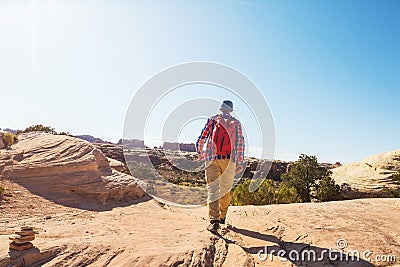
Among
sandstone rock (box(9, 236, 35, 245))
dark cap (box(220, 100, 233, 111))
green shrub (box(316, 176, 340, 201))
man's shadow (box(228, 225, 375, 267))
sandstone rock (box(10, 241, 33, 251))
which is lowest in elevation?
man's shadow (box(228, 225, 375, 267))

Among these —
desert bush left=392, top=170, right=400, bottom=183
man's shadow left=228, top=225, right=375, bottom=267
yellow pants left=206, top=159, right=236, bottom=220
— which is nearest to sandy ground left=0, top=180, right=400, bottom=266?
man's shadow left=228, top=225, right=375, bottom=267

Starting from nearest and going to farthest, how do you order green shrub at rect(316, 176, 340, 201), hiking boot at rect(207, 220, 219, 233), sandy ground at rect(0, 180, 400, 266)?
sandy ground at rect(0, 180, 400, 266), hiking boot at rect(207, 220, 219, 233), green shrub at rect(316, 176, 340, 201)

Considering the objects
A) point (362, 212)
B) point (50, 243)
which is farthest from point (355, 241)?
point (50, 243)

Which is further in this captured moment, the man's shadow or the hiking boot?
the hiking boot

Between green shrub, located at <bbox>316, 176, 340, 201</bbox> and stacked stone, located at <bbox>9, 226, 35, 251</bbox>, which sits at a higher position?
green shrub, located at <bbox>316, 176, 340, 201</bbox>

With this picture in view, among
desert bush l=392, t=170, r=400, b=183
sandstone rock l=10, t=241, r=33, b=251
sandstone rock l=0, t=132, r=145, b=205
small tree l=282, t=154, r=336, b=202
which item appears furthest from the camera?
small tree l=282, t=154, r=336, b=202

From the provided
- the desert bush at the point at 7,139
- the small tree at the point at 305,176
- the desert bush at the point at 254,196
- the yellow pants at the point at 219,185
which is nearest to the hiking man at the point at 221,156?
the yellow pants at the point at 219,185

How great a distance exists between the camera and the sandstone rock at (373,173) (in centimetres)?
1881

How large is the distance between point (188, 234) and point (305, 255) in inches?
73.3

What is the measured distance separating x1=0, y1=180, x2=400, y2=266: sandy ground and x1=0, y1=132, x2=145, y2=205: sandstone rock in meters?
0.44

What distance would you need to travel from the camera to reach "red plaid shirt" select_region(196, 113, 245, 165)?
5682mm

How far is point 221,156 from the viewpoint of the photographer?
555cm

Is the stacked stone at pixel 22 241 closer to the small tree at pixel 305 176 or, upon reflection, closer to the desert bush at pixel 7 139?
the desert bush at pixel 7 139

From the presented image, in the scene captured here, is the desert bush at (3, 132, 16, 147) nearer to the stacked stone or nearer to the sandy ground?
the sandy ground
